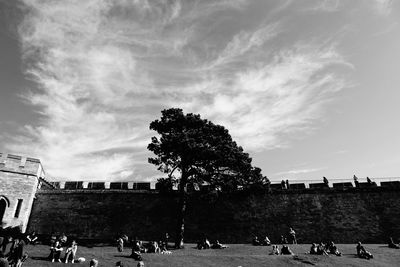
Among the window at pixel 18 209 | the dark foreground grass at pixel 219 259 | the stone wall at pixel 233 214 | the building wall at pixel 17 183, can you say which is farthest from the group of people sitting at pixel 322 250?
the window at pixel 18 209

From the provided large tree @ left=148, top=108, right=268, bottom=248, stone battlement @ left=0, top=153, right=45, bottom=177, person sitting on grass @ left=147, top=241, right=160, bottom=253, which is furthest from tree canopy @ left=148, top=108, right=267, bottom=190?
stone battlement @ left=0, top=153, right=45, bottom=177

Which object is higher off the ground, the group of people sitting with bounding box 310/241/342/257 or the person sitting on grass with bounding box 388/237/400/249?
the person sitting on grass with bounding box 388/237/400/249

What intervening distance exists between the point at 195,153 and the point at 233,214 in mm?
7540

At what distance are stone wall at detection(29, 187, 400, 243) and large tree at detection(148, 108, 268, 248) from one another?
3112mm

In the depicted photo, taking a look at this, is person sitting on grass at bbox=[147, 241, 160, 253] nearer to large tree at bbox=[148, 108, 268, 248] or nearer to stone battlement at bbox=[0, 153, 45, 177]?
large tree at bbox=[148, 108, 268, 248]

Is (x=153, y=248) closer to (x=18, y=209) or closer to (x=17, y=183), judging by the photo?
(x=18, y=209)

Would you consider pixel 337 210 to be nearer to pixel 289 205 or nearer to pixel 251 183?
pixel 289 205

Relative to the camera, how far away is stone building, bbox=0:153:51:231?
2298 cm

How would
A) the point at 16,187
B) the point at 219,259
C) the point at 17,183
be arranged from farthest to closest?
the point at 17,183 < the point at 16,187 < the point at 219,259

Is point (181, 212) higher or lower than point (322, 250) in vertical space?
higher

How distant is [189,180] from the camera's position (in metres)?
23.7

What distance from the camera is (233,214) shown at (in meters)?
26.7

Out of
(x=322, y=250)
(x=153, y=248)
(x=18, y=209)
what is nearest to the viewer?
(x=153, y=248)

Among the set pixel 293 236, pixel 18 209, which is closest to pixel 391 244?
pixel 293 236
